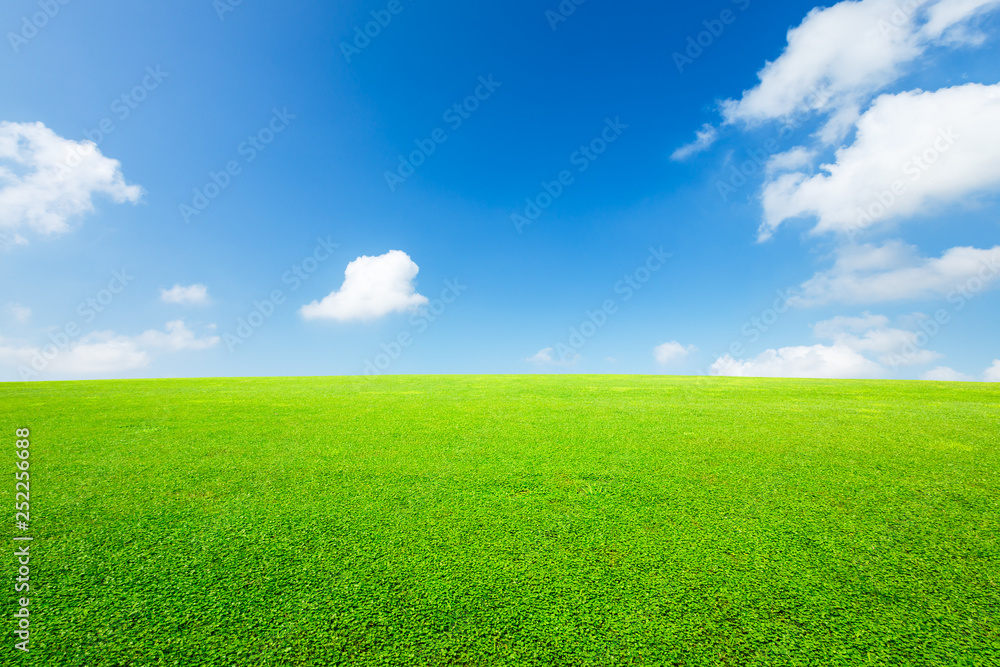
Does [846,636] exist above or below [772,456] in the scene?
below

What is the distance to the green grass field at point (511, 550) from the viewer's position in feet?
7.29

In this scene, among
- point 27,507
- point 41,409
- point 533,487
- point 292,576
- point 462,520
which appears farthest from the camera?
point 41,409

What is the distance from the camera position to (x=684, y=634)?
2.26m

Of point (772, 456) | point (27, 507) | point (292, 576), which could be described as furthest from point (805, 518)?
point (27, 507)

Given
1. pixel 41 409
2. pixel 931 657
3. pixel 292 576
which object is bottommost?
pixel 931 657

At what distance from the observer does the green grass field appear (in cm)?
222

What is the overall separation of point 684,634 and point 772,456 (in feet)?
13.1

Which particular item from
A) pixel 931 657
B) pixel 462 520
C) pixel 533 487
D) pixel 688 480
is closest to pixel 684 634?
pixel 931 657

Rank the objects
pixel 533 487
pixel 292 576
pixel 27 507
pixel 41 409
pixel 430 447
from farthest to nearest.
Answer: pixel 41 409 → pixel 430 447 → pixel 533 487 → pixel 27 507 → pixel 292 576

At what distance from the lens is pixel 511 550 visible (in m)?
2.99

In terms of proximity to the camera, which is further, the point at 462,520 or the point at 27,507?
the point at 27,507

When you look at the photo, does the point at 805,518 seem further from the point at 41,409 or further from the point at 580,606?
the point at 41,409

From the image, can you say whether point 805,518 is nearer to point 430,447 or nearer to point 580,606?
point 580,606

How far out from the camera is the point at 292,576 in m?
2.73
